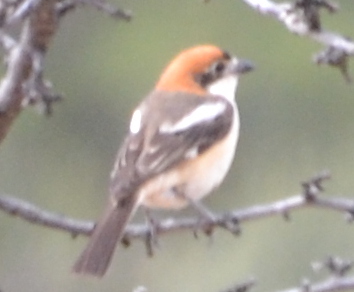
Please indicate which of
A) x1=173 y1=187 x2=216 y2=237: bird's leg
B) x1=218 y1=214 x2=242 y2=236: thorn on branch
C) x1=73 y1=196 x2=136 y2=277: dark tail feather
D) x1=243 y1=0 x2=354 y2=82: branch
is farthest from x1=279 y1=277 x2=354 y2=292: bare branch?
x1=243 y1=0 x2=354 y2=82: branch

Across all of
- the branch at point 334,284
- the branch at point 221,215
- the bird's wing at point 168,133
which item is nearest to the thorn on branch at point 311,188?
the branch at point 221,215

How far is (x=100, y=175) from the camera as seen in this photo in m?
9.89

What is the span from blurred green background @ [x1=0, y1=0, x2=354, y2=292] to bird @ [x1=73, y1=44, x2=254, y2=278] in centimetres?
326

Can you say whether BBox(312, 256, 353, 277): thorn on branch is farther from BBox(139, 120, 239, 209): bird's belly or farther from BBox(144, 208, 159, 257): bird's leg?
BBox(139, 120, 239, 209): bird's belly

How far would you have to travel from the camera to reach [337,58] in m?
2.94

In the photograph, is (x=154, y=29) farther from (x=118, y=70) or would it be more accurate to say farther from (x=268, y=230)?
(x=268, y=230)

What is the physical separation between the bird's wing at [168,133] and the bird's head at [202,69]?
0.06 meters

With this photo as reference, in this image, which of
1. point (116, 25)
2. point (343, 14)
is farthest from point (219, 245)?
point (116, 25)

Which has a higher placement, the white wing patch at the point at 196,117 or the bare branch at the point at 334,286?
the bare branch at the point at 334,286

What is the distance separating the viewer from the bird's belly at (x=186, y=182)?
404 centimetres

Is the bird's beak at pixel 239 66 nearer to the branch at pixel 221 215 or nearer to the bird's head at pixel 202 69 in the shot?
the bird's head at pixel 202 69

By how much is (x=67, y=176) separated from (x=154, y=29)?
4.37 feet

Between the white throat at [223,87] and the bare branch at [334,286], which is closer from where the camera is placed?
the bare branch at [334,286]

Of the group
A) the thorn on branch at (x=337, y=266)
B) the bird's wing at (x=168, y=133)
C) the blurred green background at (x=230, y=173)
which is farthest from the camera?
the blurred green background at (x=230, y=173)
